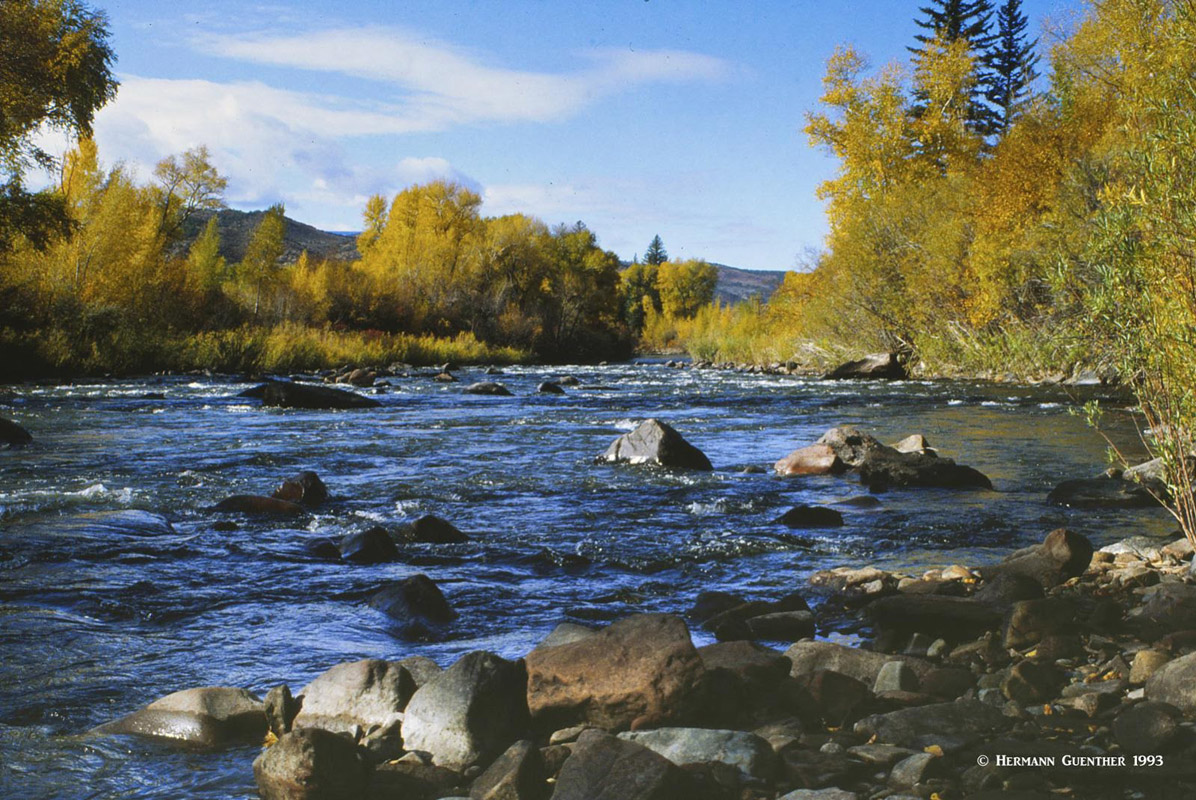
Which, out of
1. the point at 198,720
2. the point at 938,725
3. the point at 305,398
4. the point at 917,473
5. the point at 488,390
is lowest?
the point at 198,720

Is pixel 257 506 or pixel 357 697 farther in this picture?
pixel 257 506

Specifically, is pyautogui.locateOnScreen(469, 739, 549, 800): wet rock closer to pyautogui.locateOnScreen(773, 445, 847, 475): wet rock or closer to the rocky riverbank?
the rocky riverbank

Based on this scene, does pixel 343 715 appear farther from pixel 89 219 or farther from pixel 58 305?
pixel 89 219

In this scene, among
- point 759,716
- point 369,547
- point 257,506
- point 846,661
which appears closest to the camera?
point 759,716

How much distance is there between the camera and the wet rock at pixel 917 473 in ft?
34.8

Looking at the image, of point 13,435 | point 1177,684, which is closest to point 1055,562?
point 1177,684

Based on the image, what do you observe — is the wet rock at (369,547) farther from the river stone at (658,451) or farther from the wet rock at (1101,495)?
the wet rock at (1101,495)

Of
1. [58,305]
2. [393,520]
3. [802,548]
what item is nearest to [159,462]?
[393,520]

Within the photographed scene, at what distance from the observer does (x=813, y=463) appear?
11.9 metres

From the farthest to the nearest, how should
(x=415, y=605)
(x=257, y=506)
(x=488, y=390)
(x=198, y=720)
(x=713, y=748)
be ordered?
(x=488, y=390) → (x=257, y=506) → (x=415, y=605) → (x=198, y=720) → (x=713, y=748)

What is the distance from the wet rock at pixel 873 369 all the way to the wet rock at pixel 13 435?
25.5 meters

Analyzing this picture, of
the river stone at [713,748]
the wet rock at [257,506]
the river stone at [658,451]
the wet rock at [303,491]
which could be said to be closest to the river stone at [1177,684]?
the river stone at [713,748]

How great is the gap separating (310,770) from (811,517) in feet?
19.5

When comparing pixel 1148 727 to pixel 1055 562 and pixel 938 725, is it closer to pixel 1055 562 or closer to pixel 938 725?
pixel 938 725
